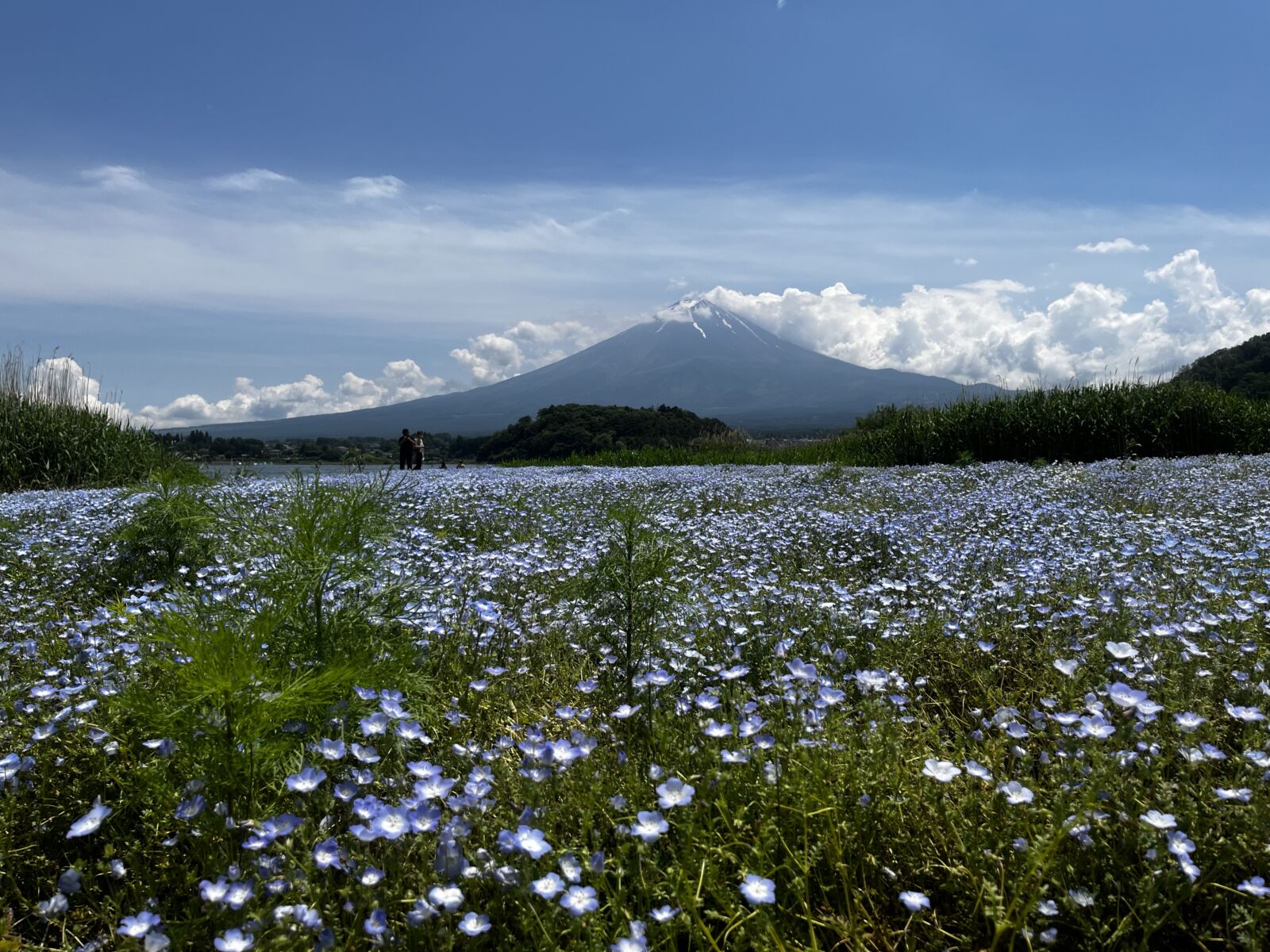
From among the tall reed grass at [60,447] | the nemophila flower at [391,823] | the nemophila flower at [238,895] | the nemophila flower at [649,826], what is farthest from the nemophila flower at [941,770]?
the tall reed grass at [60,447]

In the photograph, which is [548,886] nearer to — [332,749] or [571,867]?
[571,867]

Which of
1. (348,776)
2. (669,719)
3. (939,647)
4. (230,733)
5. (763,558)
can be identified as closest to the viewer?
(230,733)

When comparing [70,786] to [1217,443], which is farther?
[1217,443]

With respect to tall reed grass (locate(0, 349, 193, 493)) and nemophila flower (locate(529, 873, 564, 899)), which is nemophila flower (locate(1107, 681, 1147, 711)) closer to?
nemophila flower (locate(529, 873, 564, 899))

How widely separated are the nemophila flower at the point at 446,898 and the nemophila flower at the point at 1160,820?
1.81 m

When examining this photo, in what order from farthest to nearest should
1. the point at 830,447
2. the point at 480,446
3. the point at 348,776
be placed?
1. the point at 480,446
2. the point at 830,447
3. the point at 348,776

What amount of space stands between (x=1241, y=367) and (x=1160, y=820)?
46877mm

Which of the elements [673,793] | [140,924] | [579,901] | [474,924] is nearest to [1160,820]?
[673,793]

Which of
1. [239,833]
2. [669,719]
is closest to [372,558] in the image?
[239,833]

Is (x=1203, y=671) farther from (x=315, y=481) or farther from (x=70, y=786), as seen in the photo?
(x=70, y=786)

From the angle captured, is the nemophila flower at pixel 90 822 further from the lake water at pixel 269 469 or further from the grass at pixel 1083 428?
the grass at pixel 1083 428

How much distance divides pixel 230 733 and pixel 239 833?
349mm

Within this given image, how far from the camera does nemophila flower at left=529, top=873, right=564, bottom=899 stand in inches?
77.5

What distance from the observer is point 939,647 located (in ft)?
12.7
